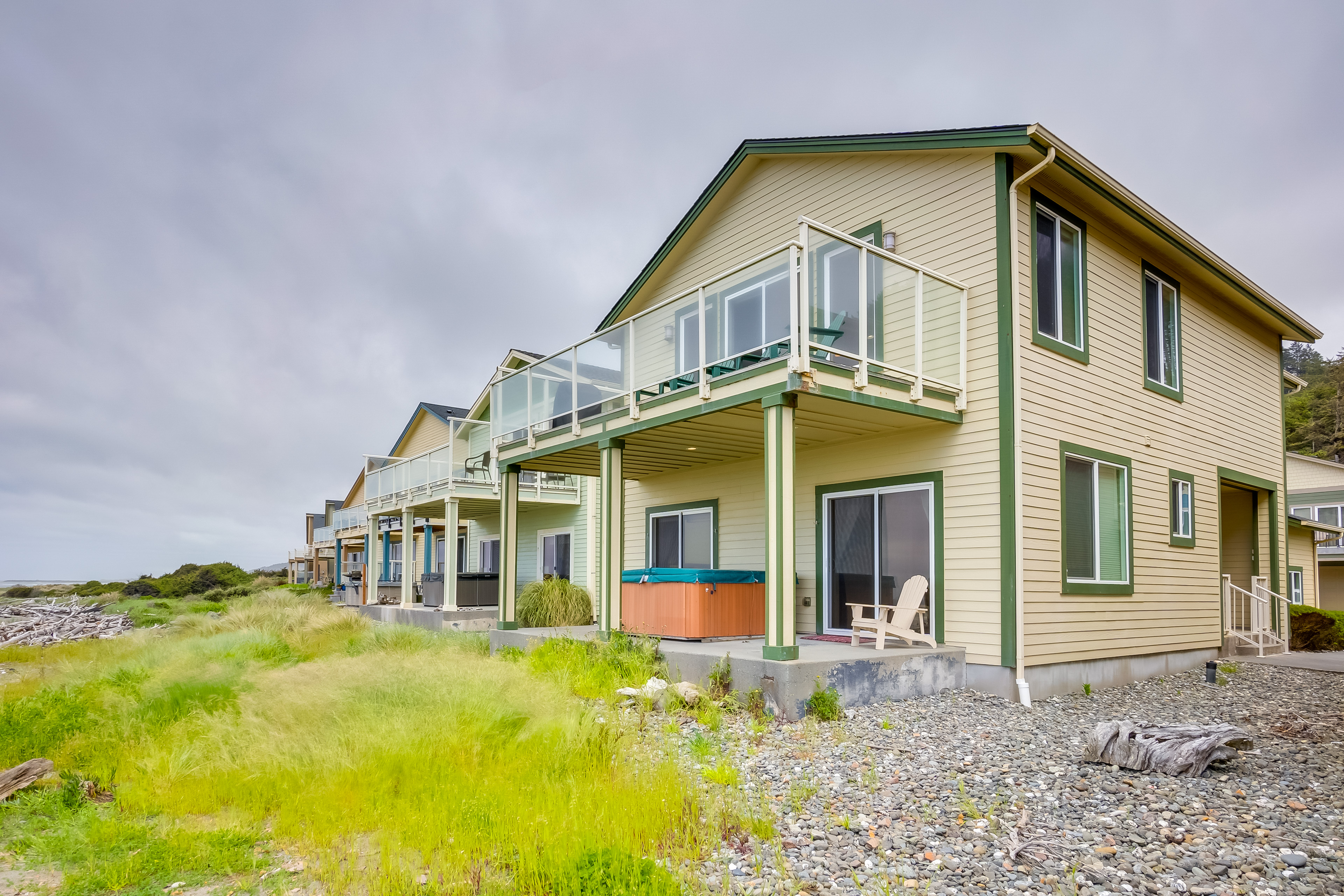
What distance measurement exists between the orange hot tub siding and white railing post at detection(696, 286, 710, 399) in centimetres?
261

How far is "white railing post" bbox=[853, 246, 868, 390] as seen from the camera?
27.7 ft

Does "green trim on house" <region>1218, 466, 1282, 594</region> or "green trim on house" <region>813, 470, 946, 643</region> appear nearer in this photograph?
"green trim on house" <region>813, 470, 946, 643</region>

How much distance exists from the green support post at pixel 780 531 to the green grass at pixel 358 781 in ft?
6.14

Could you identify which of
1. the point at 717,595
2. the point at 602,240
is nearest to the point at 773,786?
the point at 717,595

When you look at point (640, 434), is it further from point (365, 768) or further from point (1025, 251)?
point (365, 768)

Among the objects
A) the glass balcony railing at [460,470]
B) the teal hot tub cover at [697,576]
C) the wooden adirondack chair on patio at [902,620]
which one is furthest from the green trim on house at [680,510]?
the glass balcony railing at [460,470]

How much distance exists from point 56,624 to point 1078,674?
89.7ft

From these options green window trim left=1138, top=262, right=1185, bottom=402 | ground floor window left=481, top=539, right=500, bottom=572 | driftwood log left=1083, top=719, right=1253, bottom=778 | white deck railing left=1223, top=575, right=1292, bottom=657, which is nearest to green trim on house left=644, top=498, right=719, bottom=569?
green window trim left=1138, top=262, right=1185, bottom=402

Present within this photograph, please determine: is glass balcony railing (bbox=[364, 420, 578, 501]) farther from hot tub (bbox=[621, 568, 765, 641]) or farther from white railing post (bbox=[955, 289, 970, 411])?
white railing post (bbox=[955, 289, 970, 411])

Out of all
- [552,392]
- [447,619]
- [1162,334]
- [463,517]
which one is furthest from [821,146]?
[463,517]

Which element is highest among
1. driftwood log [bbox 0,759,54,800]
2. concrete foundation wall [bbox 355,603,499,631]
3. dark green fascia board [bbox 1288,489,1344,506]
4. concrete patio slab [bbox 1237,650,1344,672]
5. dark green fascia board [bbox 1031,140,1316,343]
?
dark green fascia board [bbox 1031,140,1316,343]

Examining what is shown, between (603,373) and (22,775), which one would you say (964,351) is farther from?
(22,775)

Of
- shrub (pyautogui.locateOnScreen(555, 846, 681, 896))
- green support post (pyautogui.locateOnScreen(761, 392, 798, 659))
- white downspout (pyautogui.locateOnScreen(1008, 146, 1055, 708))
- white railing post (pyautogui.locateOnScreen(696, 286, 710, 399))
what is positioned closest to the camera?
shrub (pyautogui.locateOnScreen(555, 846, 681, 896))

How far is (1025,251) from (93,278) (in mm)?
20807
